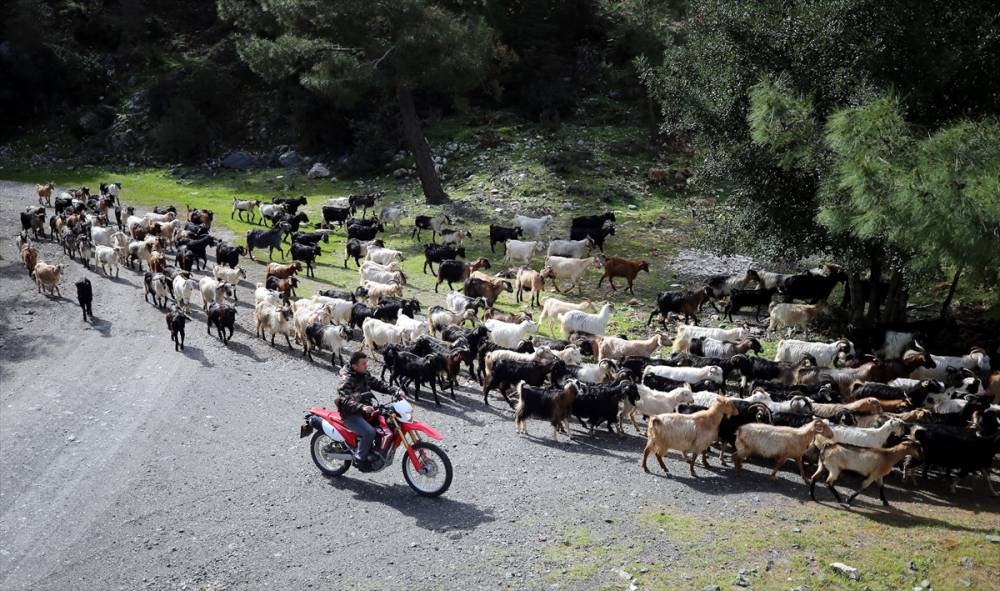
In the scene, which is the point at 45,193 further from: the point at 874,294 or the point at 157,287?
the point at 874,294

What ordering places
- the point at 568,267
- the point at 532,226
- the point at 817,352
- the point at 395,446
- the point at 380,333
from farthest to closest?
the point at 532,226, the point at 568,267, the point at 380,333, the point at 817,352, the point at 395,446

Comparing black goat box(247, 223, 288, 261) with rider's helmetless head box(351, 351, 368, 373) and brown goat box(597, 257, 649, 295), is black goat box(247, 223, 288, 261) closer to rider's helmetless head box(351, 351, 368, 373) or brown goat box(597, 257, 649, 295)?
brown goat box(597, 257, 649, 295)

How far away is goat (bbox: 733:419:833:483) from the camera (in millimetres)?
10555

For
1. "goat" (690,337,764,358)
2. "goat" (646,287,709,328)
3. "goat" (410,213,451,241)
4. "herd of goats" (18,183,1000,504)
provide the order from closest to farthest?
1. "herd of goats" (18,183,1000,504)
2. "goat" (690,337,764,358)
3. "goat" (646,287,709,328)
4. "goat" (410,213,451,241)

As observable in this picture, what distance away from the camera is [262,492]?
34.5ft

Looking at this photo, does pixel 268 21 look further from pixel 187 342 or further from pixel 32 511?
pixel 32 511

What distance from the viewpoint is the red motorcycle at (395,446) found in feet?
32.9

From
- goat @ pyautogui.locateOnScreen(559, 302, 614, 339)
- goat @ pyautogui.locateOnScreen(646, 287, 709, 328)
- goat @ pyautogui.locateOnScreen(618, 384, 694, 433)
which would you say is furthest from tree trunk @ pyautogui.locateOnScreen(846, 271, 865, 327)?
goat @ pyautogui.locateOnScreen(618, 384, 694, 433)

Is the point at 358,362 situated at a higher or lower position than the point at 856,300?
lower

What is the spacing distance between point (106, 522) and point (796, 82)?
1309 centimetres

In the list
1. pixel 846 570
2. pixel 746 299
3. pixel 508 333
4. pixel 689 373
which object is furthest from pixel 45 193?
pixel 846 570

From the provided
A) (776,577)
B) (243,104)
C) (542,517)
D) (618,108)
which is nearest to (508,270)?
(542,517)

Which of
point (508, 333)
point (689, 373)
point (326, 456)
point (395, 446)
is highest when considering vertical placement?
point (689, 373)

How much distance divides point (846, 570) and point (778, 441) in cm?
257
